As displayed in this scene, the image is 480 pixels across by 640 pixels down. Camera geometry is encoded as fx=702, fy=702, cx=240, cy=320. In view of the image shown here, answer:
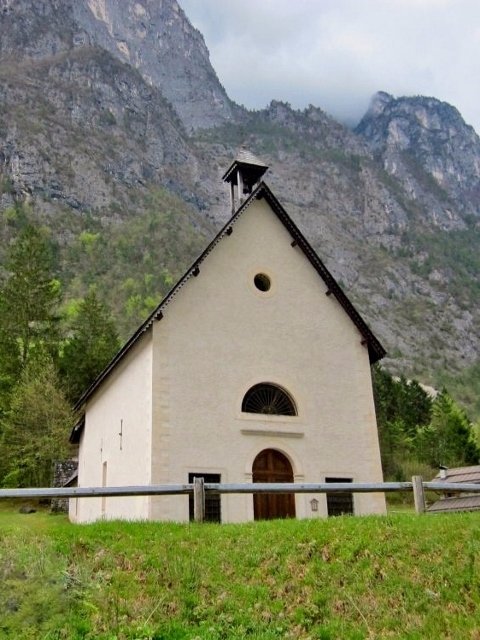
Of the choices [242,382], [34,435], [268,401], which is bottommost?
[268,401]

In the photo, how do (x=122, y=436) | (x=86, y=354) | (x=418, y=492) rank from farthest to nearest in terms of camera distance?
(x=86, y=354), (x=122, y=436), (x=418, y=492)

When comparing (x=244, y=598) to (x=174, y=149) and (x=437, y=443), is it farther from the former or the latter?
(x=174, y=149)

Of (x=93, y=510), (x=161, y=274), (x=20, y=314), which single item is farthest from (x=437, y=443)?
(x=161, y=274)

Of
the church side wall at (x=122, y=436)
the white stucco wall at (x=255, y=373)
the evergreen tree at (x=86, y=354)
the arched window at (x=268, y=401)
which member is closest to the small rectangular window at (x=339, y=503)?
the white stucco wall at (x=255, y=373)

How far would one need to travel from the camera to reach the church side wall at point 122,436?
19.5m

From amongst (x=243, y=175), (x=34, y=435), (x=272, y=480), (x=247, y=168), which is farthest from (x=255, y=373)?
(x=34, y=435)

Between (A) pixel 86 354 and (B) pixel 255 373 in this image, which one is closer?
(B) pixel 255 373

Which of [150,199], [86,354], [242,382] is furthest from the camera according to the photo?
[150,199]

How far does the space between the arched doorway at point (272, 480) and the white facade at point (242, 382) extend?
0.95ft

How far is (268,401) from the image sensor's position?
2092cm

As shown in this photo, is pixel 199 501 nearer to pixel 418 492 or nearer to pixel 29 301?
pixel 418 492

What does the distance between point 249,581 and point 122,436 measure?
12.3m

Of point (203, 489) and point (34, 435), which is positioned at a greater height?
point (34, 435)

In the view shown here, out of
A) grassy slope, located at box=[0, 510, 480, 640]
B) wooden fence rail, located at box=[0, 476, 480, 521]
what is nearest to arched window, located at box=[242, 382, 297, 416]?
wooden fence rail, located at box=[0, 476, 480, 521]
